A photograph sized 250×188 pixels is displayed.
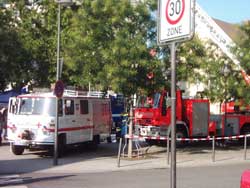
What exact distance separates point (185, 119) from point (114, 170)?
9.27m

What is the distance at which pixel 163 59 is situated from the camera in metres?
20.6

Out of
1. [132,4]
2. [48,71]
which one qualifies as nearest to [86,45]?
[132,4]

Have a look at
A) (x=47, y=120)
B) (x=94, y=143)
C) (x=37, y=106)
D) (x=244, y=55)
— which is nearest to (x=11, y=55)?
(x=94, y=143)

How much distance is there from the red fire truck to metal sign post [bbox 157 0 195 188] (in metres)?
16.4

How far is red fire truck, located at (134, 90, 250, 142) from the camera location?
2342 cm

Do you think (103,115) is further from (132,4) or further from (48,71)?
(48,71)

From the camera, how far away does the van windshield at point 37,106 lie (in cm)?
1982

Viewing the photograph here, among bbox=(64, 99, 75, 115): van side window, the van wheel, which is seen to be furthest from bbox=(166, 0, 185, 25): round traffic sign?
the van wheel

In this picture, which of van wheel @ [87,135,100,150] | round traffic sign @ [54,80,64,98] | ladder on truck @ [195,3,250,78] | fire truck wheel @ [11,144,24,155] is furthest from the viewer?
ladder on truck @ [195,3,250,78]

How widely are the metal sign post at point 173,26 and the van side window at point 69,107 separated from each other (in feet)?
50.3

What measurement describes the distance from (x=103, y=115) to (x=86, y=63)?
4302 millimetres

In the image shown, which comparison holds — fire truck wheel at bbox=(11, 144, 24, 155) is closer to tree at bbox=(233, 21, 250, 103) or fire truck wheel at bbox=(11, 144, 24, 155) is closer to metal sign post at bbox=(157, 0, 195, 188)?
tree at bbox=(233, 21, 250, 103)

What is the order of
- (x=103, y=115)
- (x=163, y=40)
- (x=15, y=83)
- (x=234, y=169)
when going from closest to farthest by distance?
(x=163, y=40) → (x=234, y=169) → (x=103, y=115) → (x=15, y=83)

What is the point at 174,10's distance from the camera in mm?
5348
